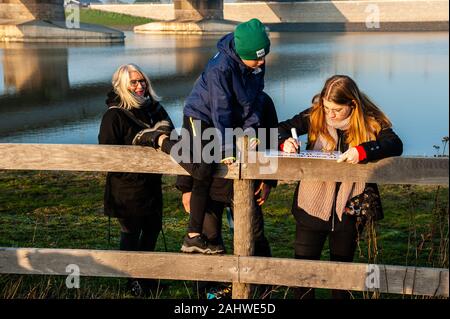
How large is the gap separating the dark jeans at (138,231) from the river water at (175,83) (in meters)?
8.74

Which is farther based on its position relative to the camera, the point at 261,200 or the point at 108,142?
the point at 108,142

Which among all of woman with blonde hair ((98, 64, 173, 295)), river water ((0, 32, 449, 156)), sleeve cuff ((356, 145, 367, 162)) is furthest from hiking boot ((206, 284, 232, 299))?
river water ((0, 32, 449, 156))

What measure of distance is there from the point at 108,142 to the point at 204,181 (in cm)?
97

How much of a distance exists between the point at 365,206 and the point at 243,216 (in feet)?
2.28

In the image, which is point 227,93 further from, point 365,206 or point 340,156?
point 365,206

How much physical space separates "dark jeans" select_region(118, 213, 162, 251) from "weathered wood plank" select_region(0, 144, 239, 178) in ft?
3.40

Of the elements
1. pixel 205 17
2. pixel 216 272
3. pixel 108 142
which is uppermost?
pixel 205 17

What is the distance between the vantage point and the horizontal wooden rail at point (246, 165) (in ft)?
11.4

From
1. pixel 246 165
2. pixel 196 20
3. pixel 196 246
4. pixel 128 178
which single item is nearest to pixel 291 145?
pixel 246 165

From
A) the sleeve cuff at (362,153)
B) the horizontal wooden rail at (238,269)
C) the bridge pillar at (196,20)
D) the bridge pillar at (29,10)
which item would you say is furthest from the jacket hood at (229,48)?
the bridge pillar at (196,20)

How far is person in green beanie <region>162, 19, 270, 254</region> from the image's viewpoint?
370cm
